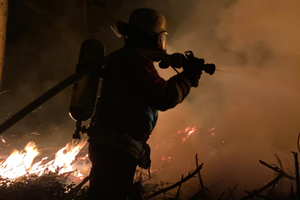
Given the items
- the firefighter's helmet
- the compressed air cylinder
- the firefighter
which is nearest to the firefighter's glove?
the firefighter

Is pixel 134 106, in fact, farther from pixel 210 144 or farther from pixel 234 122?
pixel 234 122

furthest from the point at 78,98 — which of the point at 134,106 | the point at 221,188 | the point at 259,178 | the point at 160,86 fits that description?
the point at 259,178

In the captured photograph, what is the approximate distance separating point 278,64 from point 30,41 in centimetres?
1033

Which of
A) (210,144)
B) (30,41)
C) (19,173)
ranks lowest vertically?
(19,173)

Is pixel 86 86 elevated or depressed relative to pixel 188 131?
depressed

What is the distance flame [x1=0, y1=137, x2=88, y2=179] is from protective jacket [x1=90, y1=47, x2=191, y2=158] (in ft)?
15.2

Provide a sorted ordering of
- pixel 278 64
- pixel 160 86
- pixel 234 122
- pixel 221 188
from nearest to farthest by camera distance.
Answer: pixel 160 86 < pixel 221 188 < pixel 278 64 < pixel 234 122

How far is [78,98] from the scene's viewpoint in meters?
2.28

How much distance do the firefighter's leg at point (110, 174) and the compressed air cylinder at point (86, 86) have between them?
1.77 ft

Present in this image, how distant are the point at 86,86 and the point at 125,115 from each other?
2.38 feet

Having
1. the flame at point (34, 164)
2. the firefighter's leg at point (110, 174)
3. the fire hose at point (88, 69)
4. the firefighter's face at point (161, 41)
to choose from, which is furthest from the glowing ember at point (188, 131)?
the firefighter's leg at point (110, 174)

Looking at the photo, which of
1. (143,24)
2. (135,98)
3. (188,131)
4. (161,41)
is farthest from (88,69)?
(188,131)

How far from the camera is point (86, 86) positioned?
2.31m

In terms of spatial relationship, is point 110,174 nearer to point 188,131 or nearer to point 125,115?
point 125,115
